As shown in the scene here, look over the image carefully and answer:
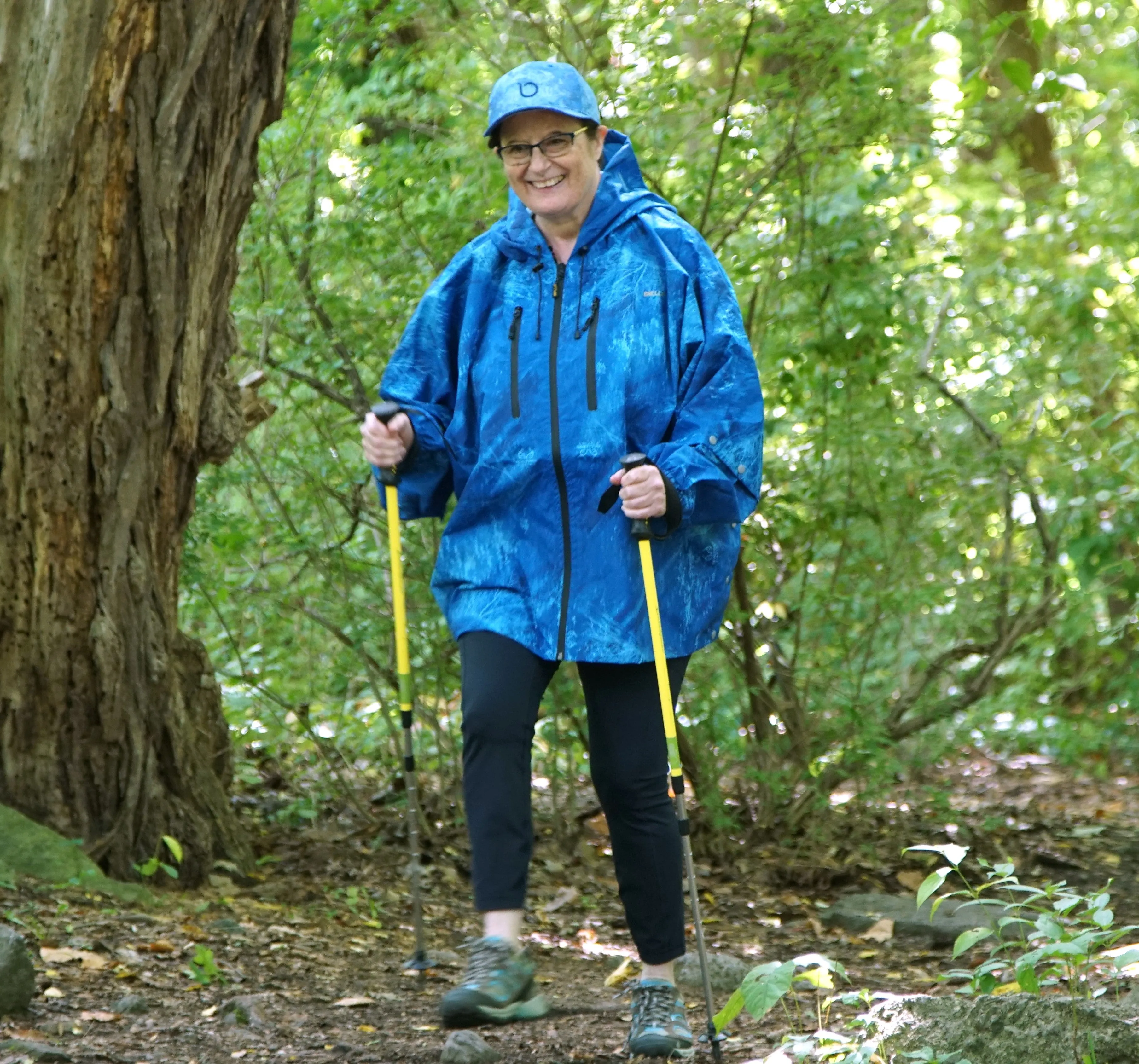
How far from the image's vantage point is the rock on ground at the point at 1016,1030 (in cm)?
253

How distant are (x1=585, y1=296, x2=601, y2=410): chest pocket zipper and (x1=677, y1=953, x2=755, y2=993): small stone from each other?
5.54 feet

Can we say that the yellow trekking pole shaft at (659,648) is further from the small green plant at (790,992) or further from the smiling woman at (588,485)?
the small green plant at (790,992)

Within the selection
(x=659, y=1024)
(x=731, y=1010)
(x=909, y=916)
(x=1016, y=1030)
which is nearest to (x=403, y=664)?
(x=659, y=1024)

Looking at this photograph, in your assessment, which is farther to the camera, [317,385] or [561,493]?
[317,385]

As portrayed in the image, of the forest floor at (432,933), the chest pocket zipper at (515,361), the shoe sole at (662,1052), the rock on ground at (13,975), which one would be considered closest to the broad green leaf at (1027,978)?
the forest floor at (432,933)

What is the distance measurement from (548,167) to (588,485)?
2.44ft

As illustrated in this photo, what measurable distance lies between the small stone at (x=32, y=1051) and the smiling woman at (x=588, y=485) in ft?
2.95

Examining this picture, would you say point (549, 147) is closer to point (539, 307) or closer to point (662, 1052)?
point (539, 307)

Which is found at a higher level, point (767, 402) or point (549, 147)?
point (549, 147)

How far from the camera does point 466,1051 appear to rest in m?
2.96

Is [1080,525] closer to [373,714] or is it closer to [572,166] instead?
[373,714]

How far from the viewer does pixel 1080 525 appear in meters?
6.18

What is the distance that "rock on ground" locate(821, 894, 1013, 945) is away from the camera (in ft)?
16.4

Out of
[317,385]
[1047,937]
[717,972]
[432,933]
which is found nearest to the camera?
[1047,937]
